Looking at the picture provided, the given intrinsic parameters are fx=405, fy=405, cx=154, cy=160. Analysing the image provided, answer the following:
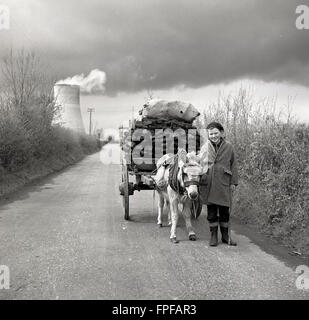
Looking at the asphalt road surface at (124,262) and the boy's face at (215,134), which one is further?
the boy's face at (215,134)

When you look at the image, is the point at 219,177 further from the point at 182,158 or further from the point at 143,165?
the point at 143,165

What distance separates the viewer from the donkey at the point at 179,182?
6.23 m

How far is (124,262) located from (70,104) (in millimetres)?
37860

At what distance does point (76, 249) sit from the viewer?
257 inches

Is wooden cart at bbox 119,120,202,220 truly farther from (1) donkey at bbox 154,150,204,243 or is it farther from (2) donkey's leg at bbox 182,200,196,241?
(2) donkey's leg at bbox 182,200,196,241

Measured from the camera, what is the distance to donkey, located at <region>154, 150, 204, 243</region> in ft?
20.5

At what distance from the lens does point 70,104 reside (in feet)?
138

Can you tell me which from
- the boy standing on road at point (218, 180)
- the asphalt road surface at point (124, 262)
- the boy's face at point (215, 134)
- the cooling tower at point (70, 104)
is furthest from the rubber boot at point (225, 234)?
the cooling tower at point (70, 104)

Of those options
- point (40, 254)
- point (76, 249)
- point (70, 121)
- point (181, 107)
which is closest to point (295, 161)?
point (181, 107)

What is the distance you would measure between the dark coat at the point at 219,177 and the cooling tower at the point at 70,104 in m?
33.4

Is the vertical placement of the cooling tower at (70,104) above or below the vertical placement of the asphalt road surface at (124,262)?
above

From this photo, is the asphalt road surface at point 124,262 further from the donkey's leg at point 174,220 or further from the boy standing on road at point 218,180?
the boy standing on road at point 218,180
